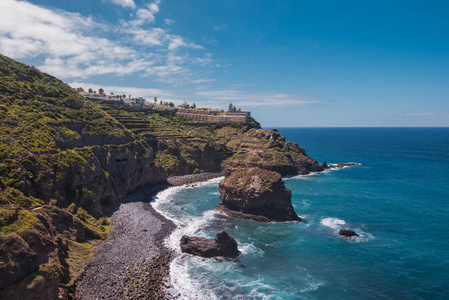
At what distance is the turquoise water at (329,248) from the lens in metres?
37.2

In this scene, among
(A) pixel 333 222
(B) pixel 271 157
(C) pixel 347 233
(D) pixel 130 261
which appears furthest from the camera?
(B) pixel 271 157

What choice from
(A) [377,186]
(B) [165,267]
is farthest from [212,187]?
(A) [377,186]

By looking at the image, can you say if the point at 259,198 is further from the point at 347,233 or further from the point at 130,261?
the point at 130,261

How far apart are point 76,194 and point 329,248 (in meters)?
53.3

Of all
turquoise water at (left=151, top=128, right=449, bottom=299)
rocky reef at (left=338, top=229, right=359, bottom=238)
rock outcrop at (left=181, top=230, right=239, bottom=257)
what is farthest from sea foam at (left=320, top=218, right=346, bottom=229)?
rock outcrop at (left=181, top=230, right=239, bottom=257)

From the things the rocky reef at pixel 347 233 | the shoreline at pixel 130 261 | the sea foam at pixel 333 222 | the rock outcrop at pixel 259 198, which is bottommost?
the shoreline at pixel 130 261

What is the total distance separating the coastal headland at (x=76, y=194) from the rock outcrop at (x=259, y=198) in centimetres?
1798

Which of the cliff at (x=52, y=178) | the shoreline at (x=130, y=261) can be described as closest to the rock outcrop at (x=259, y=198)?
the shoreline at (x=130, y=261)

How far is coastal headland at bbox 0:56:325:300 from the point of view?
2891 centimetres

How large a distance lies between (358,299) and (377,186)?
73007 mm

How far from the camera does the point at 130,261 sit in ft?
137

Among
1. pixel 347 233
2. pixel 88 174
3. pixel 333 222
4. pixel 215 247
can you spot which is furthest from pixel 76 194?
pixel 333 222

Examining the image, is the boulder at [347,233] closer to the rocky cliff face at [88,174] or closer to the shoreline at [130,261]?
the shoreline at [130,261]

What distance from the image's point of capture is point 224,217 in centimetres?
6506
